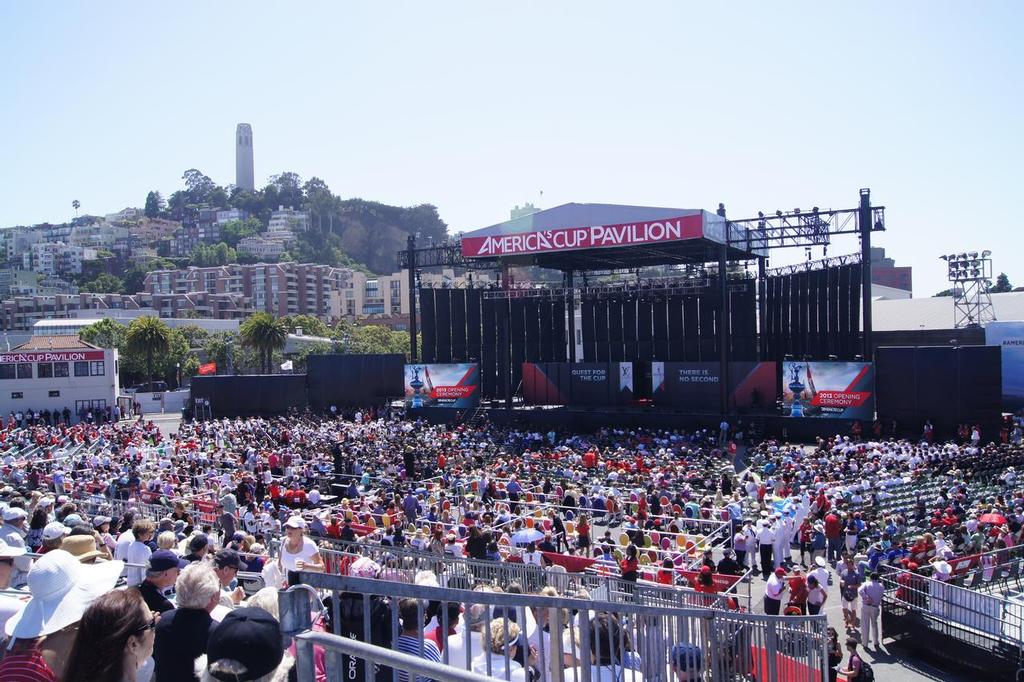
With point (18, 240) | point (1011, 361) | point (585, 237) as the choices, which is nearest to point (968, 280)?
point (1011, 361)

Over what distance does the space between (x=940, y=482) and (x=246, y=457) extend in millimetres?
19259

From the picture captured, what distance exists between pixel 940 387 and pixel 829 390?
12.1 feet

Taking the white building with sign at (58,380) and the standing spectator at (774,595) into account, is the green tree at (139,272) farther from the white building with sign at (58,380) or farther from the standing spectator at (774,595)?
the standing spectator at (774,595)

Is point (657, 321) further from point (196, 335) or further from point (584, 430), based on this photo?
point (196, 335)

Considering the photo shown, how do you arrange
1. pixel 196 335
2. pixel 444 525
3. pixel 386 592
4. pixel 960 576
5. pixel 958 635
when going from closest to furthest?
pixel 386 592 < pixel 958 635 < pixel 960 576 < pixel 444 525 < pixel 196 335

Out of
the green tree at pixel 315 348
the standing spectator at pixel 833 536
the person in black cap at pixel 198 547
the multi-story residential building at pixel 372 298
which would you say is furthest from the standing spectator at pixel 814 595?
the multi-story residential building at pixel 372 298

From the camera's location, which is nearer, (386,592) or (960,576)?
(386,592)

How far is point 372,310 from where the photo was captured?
428 feet

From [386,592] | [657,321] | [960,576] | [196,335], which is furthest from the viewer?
[196,335]

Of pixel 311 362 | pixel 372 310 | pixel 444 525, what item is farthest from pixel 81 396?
pixel 372 310

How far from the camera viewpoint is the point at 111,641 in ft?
9.75

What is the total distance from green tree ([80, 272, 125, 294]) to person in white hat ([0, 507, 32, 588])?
462ft

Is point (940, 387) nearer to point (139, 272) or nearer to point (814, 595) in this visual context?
point (814, 595)

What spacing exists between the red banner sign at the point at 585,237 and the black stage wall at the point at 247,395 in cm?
1276
